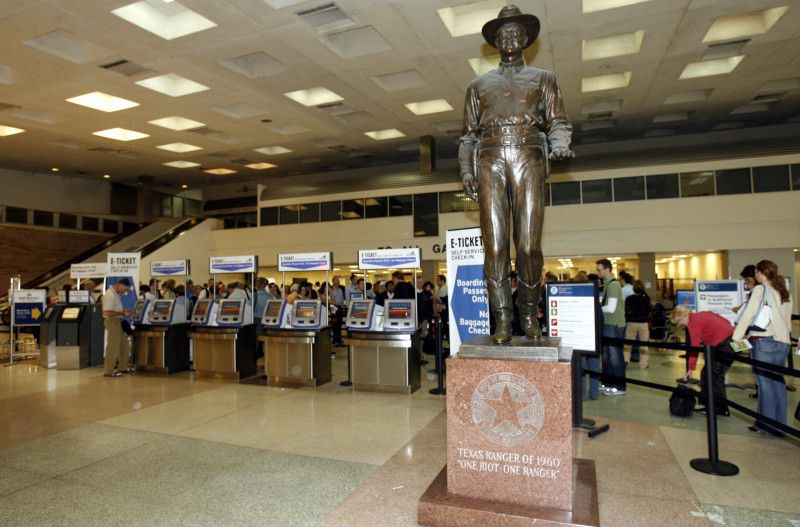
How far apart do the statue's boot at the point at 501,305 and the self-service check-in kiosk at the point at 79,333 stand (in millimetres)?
9521

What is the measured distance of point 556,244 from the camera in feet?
56.5

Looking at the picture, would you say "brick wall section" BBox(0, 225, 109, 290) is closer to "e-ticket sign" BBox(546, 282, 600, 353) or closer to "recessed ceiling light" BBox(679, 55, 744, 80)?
"e-ticket sign" BBox(546, 282, 600, 353)

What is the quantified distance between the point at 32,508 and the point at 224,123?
14102mm

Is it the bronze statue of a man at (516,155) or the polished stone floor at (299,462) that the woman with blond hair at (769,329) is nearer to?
the polished stone floor at (299,462)

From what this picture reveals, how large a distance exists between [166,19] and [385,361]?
8.40 m

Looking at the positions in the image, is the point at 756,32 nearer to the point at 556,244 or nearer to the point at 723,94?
the point at 723,94

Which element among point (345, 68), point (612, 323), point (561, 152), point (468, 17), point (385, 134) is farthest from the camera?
point (385, 134)

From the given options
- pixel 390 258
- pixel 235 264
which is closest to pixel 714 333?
pixel 390 258

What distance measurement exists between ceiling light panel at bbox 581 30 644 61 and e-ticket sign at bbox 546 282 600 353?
26.0 ft

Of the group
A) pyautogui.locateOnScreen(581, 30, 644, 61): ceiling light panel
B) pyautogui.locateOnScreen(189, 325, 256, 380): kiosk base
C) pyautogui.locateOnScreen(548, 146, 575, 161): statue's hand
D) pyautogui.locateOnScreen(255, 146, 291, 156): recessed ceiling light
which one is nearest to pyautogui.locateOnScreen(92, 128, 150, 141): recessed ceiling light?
pyautogui.locateOnScreen(255, 146, 291, 156): recessed ceiling light

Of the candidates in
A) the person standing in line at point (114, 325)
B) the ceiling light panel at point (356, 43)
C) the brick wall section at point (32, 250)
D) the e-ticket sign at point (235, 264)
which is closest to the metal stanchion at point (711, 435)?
the e-ticket sign at point (235, 264)

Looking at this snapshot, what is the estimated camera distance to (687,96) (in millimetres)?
14469

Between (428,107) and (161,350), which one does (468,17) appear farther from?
(161,350)

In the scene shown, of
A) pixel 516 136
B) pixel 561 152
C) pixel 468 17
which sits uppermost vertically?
pixel 468 17
